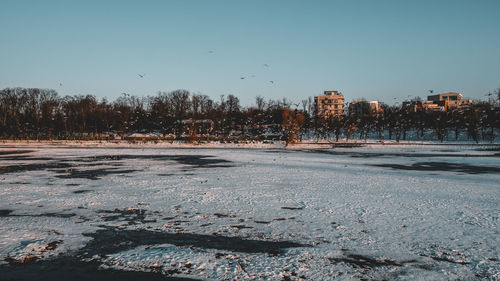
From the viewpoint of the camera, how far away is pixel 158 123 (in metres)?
94.1

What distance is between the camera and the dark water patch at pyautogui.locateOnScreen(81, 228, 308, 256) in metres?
8.37

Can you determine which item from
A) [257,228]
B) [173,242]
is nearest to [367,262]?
[257,228]

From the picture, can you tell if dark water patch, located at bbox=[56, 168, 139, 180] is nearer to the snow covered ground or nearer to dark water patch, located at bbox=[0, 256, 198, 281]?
the snow covered ground

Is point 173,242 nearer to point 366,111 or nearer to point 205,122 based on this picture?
point 205,122

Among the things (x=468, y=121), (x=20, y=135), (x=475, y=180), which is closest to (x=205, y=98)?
(x=20, y=135)

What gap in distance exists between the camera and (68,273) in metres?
7.10

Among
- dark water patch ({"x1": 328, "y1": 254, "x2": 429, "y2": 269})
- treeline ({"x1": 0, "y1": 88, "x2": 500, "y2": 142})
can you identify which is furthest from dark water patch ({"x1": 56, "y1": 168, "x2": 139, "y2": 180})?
treeline ({"x1": 0, "y1": 88, "x2": 500, "y2": 142})

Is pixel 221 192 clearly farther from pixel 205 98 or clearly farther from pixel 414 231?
pixel 205 98

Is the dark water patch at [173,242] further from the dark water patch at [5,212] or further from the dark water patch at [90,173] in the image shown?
the dark water patch at [90,173]

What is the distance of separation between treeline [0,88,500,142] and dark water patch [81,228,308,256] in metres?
59.3

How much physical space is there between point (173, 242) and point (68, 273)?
246 cm

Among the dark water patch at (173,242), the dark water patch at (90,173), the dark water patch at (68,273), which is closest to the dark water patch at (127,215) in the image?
the dark water patch at (173,242)

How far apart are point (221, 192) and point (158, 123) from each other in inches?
3255

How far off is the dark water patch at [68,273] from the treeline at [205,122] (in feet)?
202
